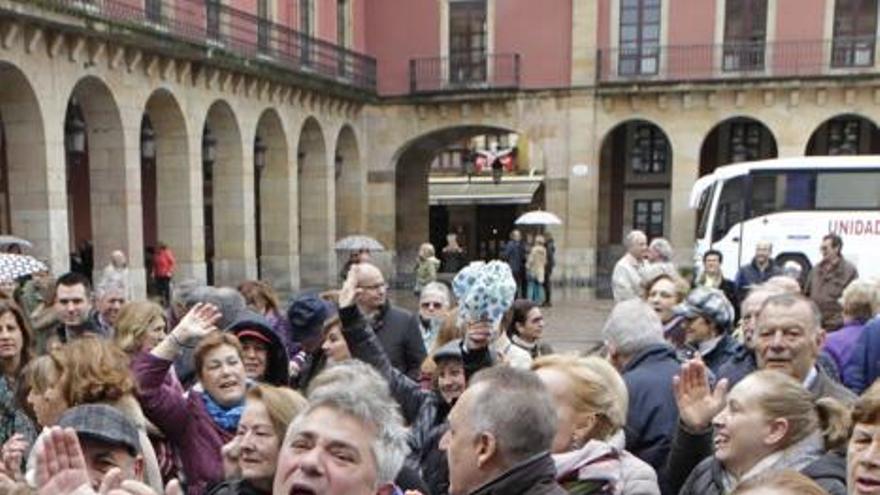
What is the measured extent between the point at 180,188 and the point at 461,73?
37.0 ft

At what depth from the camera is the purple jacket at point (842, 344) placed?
4828 mm

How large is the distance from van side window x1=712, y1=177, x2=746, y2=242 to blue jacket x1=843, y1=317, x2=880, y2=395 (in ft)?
47.2

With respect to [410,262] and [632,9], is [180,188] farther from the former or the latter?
[632,9]

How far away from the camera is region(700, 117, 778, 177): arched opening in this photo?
27.8m

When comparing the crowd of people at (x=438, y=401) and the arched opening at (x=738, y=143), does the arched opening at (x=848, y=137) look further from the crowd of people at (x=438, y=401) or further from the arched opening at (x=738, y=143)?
the crowd of people at (x=438, y=401)

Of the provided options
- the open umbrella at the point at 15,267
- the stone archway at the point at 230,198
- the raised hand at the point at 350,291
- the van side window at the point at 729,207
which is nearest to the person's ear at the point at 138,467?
the raised hand at the point at 350,291

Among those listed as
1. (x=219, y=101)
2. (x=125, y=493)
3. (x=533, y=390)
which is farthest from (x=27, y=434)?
(x=219, y=101)

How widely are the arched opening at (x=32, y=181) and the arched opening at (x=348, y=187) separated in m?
12.6

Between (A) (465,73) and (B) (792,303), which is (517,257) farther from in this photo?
(B) (792,303)

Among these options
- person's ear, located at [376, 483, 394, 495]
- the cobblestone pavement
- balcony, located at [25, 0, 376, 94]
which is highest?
balcony, located at [25, 0, 376, 94]

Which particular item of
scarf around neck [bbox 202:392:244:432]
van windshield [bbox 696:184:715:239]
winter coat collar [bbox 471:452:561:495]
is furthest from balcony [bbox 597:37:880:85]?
winter coat collar [bbox 471:452:561:495]

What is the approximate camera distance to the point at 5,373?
4117 millimetres

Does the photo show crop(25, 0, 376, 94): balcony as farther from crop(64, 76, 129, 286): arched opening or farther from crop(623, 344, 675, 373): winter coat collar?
crop(623, 344, 675, 373): winter coat collar

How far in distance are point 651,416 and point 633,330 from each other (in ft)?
1.64
